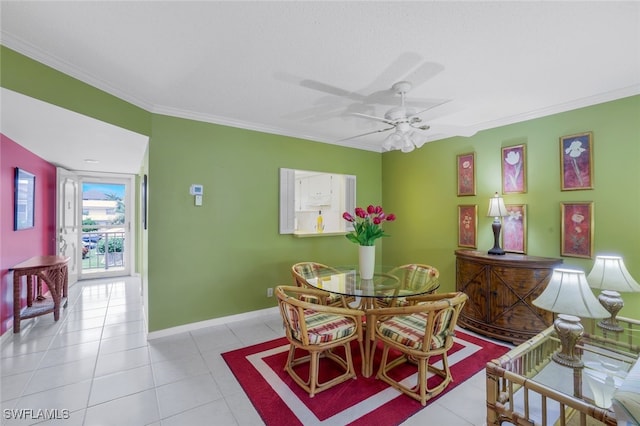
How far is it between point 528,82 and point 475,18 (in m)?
1.21

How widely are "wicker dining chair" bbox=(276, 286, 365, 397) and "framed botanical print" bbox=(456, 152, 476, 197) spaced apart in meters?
2.52

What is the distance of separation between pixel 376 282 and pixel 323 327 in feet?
2.45

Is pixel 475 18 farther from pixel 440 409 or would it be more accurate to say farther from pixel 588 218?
pixel 440 409

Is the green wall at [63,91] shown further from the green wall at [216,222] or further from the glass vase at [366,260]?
the glass vase at [366,260]

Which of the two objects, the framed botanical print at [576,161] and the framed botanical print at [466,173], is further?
the framed botanical print at [466,173]

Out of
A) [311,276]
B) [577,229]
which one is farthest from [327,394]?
[577,229]

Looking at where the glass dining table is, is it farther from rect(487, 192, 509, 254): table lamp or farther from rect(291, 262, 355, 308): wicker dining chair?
rect(487, 192, 509, 254): table lamp

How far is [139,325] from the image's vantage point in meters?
3.47

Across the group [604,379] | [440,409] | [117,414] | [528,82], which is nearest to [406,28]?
[528,82]

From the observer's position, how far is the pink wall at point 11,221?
9.82 feet

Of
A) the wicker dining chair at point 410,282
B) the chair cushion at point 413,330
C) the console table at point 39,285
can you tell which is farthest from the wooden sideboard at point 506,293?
the console table at point 39,285

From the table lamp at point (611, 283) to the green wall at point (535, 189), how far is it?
71 centimetres

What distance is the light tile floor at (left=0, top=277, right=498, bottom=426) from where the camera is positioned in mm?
1916

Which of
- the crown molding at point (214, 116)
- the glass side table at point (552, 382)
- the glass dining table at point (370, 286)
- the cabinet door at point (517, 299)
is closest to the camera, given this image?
the glass side table at point (552, 382)
